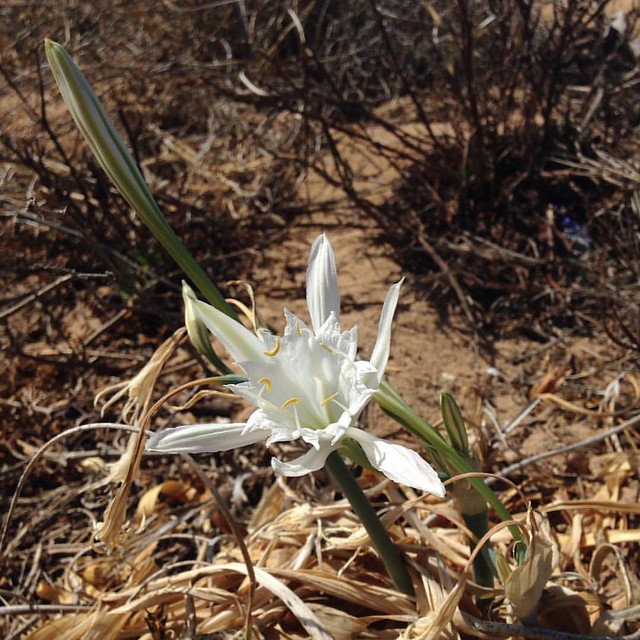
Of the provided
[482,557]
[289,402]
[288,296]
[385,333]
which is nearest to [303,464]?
[289,402]

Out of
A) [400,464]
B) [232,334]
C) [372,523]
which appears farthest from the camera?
[372,523]

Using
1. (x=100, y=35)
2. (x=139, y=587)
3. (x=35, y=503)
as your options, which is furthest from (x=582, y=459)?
(x=100, y=35)

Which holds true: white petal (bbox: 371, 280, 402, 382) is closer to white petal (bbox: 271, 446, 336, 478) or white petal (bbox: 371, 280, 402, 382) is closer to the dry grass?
white petal (bbox: 271, 446, 336, 478)

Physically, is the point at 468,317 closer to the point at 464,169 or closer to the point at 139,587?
the point at 464,169

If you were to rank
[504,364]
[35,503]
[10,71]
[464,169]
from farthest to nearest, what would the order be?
[10,71] → [464,169] → [504,364] → [35,503]

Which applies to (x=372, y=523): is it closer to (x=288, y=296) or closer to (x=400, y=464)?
(x=400, y=464)
